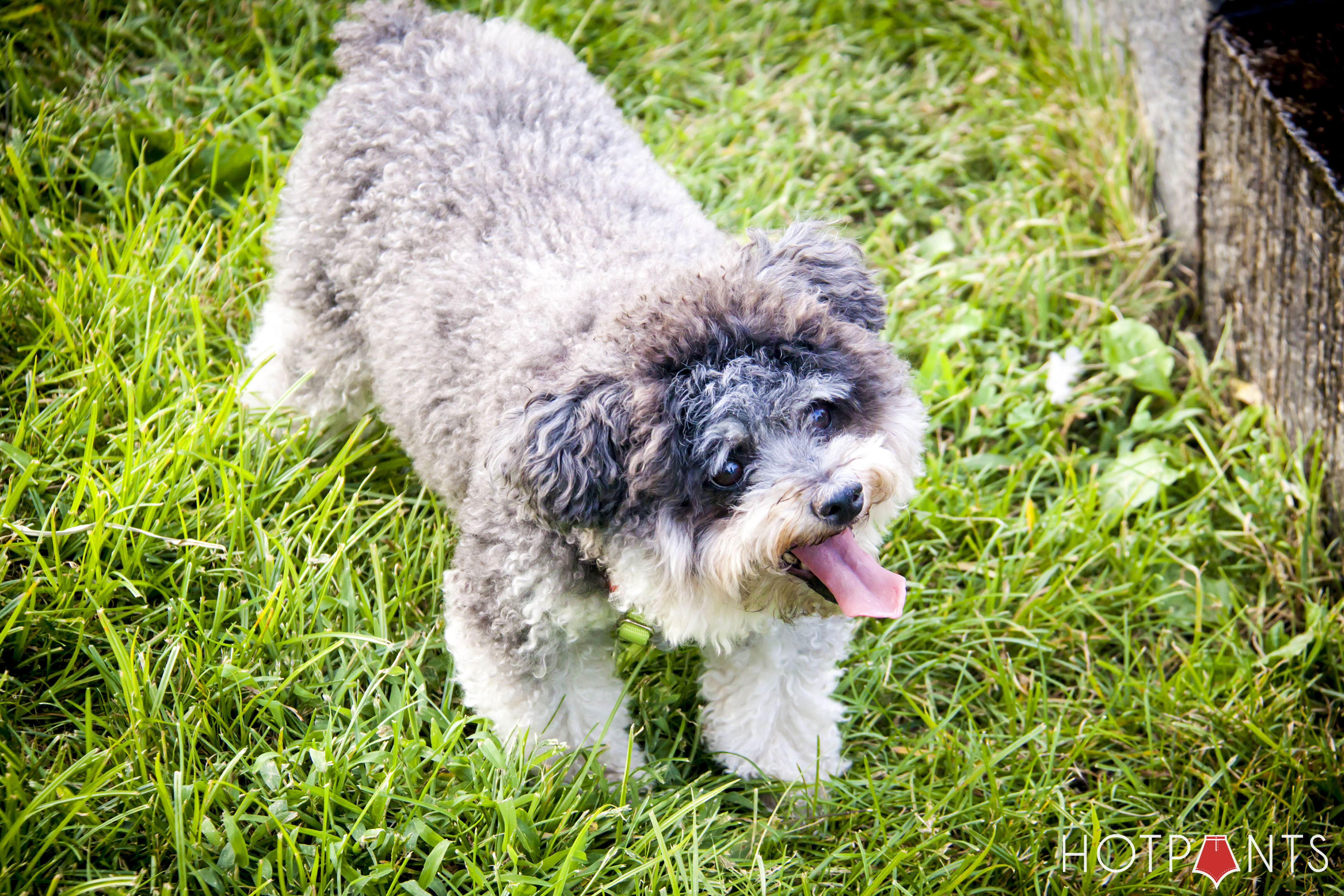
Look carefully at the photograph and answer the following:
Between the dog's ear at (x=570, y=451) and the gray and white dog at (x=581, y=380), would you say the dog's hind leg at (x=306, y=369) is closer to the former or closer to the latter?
Answer: the gray and white dog at (x=581, y=380)

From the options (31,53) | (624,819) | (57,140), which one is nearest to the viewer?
(624,819)

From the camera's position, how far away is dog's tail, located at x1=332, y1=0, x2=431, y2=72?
360 centimetres

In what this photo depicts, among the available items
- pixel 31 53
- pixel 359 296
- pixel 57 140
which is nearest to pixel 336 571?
pixel 359 296

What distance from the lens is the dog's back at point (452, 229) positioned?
9.77 ft

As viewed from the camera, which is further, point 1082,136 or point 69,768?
point 1082,136

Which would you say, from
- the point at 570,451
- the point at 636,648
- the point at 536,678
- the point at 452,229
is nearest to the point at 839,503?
the point at 570,451

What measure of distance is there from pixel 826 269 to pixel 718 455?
69 centimetres

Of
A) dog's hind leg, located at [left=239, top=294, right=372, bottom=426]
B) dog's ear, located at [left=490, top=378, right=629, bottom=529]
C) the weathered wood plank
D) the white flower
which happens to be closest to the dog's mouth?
dog's ear, located at [left=490, top=378, right=629, bottom=529]

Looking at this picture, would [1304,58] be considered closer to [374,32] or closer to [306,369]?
[374,32]

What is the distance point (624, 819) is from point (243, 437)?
1.86m

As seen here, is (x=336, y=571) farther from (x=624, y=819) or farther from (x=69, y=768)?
(x=624, y=819)

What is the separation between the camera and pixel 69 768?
2623 millimetres

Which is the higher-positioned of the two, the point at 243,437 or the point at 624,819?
the point at 243,437

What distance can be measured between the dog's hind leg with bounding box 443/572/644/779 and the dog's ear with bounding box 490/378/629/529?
45cm
